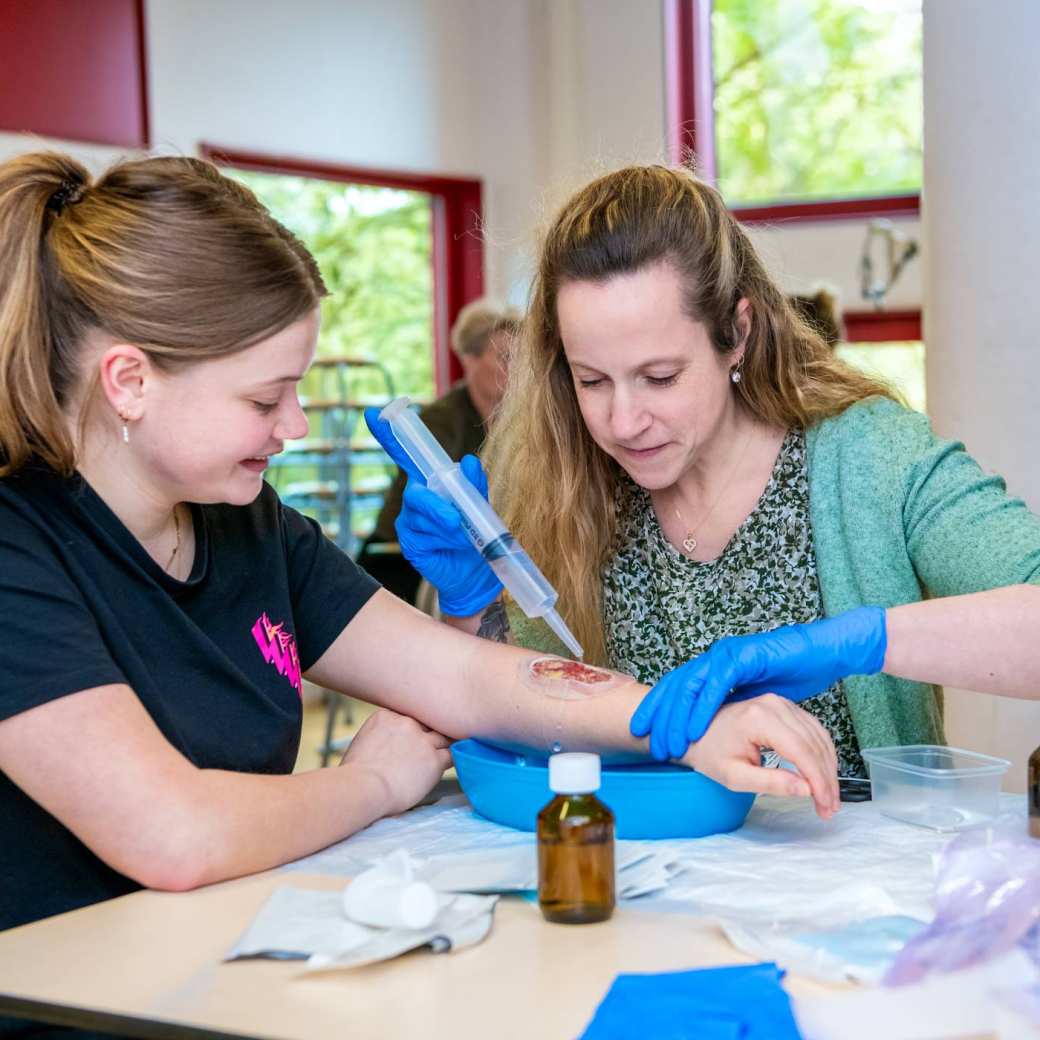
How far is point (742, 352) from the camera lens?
5.87 feet

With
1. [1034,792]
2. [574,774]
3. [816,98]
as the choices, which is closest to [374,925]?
[574,774]

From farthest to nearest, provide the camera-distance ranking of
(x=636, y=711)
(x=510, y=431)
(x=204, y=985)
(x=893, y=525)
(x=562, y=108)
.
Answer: (x=562, y=108)
(x=510, y=431)
(x=893, y=525)
(x=636, y=711)
(x=204, y=985)

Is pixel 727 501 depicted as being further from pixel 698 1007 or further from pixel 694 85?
pixel 694 85

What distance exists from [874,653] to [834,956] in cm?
50

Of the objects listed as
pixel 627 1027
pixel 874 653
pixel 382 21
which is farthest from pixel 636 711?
pixel 382 21

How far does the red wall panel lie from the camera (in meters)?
4.41

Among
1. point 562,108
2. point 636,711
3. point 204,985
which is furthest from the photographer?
point 562,108

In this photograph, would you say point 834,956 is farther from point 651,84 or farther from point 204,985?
point 651,84

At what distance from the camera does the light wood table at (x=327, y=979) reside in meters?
0.94

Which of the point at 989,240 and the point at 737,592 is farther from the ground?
the point at 989,240

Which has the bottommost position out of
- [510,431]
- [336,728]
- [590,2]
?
[336,728]

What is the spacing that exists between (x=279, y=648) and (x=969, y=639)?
0.70 metres

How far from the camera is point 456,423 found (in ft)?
14.4

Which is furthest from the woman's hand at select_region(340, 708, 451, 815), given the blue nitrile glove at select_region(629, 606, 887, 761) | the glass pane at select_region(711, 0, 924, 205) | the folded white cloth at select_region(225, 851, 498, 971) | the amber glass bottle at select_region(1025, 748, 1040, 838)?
the glass pane at select_region(711, 0, 924, 205)
